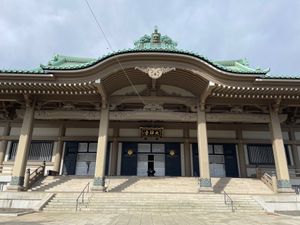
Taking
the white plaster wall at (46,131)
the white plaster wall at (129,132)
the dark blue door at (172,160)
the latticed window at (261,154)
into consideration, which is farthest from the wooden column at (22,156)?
the latticed window at (261,154)

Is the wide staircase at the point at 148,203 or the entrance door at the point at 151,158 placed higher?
the entrance door at the point at 151,158

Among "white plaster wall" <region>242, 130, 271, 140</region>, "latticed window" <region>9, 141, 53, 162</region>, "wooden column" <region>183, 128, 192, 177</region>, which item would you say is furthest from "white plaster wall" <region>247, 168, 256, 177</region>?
Result: "latticed window" <region>9, 141, 53, 162</region>

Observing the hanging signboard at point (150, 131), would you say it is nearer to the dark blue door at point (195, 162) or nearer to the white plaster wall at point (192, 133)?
the white plaster wall at point (192, 133)

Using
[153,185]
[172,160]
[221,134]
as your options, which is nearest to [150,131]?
[172,160]

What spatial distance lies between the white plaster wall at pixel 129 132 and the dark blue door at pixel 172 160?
226cm

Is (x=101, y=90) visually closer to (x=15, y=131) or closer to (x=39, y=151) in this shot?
(x=39, y=151)

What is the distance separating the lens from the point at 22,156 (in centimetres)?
1184

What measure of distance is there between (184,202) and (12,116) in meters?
13.0

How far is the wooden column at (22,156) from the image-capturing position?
37.4ft

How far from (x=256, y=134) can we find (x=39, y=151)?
49.7 feet

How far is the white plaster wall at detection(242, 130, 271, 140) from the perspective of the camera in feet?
52.9

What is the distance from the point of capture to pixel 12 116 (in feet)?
51.7

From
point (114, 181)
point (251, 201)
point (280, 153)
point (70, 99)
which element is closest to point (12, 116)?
point (70, 99)

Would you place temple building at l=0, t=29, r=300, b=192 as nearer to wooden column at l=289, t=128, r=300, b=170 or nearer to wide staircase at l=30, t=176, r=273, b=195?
wooden column at l=289, t=128, r=300, b=170
